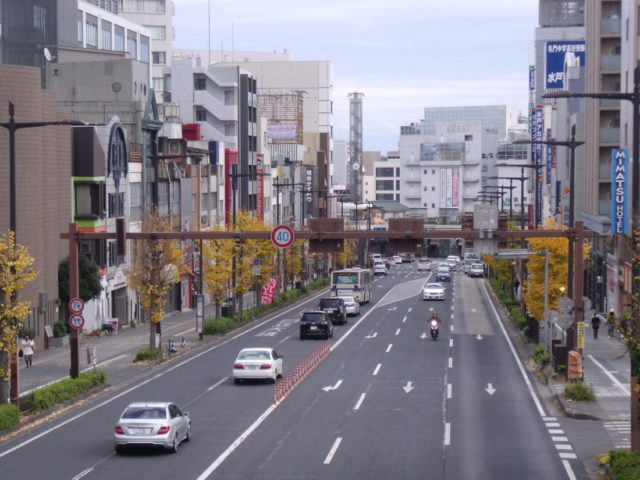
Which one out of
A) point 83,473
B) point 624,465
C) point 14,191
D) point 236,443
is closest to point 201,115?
point 14,191

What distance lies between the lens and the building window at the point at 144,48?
119375 millimetres

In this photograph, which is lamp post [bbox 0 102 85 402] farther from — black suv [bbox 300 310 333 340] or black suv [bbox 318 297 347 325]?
black suv [bbox 318 297 347 325]

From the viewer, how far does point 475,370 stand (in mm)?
48906

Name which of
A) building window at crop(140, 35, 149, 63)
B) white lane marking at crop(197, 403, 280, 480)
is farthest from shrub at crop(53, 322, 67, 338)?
building window at crop(140, 35, 149, 63)

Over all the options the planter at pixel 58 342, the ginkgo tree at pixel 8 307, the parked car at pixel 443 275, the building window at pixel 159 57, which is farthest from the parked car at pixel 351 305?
the building window at pixel 159 57

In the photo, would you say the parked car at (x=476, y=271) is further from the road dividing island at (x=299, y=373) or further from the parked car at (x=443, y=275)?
the road dividing island at (x=299, y=373)

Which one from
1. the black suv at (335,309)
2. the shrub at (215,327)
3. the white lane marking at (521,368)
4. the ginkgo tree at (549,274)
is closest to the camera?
the white lane marking at (521,368)

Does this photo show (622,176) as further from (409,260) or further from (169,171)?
(409,260)

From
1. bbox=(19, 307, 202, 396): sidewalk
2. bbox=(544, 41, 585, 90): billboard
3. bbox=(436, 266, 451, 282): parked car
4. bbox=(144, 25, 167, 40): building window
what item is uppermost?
bbox=(144, 25, 167, 40): building window

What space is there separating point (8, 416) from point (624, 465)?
1694 centimetres

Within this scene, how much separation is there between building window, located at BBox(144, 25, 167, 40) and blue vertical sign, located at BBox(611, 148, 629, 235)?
8877 cm

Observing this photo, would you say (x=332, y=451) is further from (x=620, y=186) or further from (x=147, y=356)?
(x=620, y=186)

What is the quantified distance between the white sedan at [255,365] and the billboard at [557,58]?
78512 mm

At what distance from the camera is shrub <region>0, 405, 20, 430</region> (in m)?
32.0
